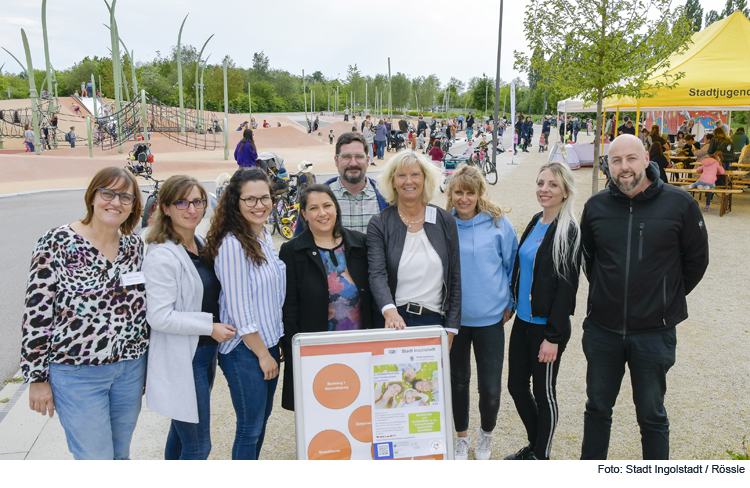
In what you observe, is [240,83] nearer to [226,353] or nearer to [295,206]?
[295,206]

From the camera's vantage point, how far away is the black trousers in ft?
9.68

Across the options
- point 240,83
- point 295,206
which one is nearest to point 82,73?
point 240,83

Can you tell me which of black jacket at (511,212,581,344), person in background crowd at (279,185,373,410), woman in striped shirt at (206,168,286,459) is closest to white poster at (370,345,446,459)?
person in background crowd at (279,185,373,410)

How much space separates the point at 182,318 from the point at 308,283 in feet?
2.06

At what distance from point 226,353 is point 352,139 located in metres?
1.76

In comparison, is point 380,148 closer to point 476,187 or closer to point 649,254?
point 476,187

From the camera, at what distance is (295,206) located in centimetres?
1014

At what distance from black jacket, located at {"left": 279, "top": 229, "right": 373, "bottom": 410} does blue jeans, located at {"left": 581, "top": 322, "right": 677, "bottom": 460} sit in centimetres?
132

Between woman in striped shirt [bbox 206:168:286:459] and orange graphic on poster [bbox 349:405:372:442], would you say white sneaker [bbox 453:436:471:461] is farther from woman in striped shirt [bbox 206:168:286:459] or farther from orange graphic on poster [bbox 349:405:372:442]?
woman in striped shirt [bbox 206:168:286:459]

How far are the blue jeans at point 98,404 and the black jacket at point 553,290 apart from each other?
210 cm

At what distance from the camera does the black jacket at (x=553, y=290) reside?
2.77 metres

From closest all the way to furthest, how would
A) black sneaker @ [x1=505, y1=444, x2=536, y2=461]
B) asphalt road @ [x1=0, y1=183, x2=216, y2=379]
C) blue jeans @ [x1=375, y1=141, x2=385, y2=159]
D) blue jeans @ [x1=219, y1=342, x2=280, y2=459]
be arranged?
blue jeans @ [x1=219, y1=342, x2=280, y2=459]
black sneaker @ [x1=505, y1=444, x2=536, y2=461]
asphalt road @ [x1=0, y1=183, x2=216, y2=379]
blue jeans @ [x1=375, y1=141, x2=385, y2=159]
